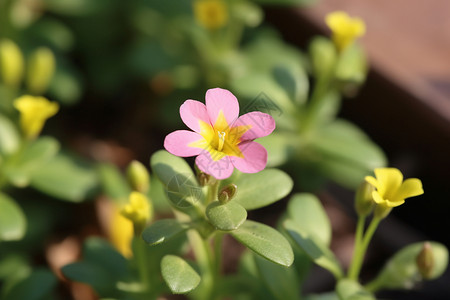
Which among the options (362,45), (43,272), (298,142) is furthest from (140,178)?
(362,45)

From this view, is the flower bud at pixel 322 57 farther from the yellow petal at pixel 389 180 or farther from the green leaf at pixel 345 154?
the yellow petal at pixel 389 180

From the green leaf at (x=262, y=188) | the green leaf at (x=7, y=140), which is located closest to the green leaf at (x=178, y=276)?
the green leaf at (x=262, y=188)

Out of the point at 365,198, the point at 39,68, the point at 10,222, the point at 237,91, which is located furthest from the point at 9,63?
the point at 365,198

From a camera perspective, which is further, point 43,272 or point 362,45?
point 362,45

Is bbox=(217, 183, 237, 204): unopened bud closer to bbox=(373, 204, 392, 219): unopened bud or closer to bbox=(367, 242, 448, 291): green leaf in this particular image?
bbox=(373, 204, 392, 219): unopened bud

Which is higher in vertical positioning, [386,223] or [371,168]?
[371,168]

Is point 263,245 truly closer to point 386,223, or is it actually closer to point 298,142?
point 298,142

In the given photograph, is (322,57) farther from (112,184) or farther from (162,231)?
(162,231)
